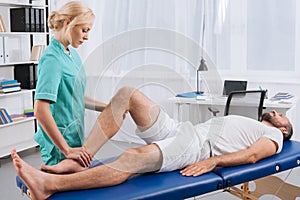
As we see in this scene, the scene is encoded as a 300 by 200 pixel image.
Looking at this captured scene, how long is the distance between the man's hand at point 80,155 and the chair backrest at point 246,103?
1.44 m

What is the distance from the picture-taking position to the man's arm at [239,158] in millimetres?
2064

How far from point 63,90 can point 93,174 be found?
37 centimetres

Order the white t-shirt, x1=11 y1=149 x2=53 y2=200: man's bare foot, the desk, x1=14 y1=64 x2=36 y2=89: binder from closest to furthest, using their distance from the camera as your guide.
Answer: x1=11 y1=149 x2=53 y2=200: man's bare foot
the white t-shirt
the desk
x1=14 y1=64 x2=36 y2=89: binder

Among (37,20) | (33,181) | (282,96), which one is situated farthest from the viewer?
(37,20)


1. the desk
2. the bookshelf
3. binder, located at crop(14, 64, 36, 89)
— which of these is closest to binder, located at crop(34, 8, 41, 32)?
the bookshelf

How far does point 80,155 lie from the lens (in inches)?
77.6

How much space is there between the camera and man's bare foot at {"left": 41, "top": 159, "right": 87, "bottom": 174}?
75.7 inches

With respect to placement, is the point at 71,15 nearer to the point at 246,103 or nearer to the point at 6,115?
the point at 246,103

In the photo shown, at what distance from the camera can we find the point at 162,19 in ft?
13.5

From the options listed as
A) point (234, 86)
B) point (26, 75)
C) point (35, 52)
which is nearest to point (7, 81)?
point (26, 75)

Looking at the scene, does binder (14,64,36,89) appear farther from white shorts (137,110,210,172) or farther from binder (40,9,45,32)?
white shorts (137,110,210,172)

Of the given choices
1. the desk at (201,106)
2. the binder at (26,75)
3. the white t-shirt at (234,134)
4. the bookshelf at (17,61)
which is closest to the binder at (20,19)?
the bookshelf at (17,61)

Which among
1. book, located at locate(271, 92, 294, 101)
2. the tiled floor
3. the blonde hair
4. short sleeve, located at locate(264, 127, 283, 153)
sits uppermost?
Result: the blonde hair

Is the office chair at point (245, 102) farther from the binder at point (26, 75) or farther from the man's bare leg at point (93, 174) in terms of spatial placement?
the binder at point (26, 75)
